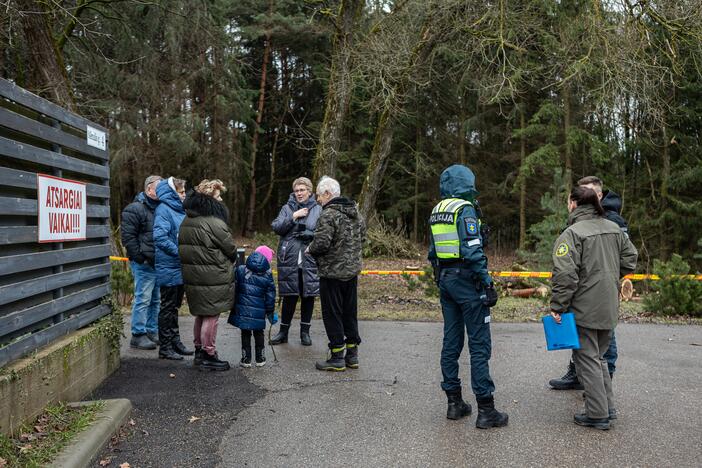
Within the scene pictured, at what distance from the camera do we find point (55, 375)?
15.0ft

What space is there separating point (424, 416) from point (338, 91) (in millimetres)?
9752

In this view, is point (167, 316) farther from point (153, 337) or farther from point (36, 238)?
point (36, 238)

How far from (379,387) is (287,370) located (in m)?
1.06

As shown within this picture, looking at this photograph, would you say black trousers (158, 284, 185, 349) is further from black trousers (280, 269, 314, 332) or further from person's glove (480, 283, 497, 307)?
person's glove (480, 283, 497, 307)

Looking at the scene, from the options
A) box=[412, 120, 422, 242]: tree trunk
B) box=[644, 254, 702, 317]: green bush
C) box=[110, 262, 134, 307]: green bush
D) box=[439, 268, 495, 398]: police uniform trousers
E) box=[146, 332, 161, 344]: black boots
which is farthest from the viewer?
box=[412, 120, 422, 242]: tree trunk

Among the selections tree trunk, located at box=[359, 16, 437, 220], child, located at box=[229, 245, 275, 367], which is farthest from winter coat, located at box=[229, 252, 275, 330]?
tree trunk, located at box=[359, 16, 437, 220]

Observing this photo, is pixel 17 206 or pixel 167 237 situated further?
pixel 167 237

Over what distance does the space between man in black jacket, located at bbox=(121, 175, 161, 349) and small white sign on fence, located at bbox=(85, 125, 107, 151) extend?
3.09ft

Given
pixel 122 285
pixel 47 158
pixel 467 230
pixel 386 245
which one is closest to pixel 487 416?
pixel 467 230

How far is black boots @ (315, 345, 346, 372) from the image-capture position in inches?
242

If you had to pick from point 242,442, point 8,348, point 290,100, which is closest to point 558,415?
point 242,442

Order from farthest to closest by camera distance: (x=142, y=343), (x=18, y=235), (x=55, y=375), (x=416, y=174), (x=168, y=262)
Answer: (x=416, y=174)
(x=142, y=343)
(x=168, y=262)
(x=55, y=375)
(x=18, y=235)

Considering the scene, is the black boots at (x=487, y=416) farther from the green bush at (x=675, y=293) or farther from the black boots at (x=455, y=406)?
the green bush at (x=675, y=293)

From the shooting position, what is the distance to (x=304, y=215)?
711cm
